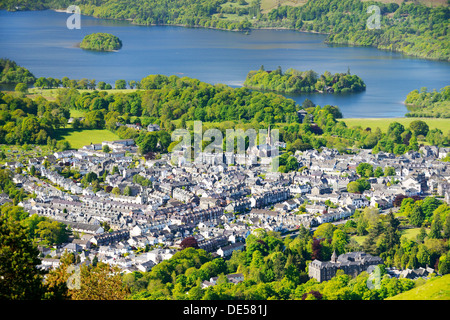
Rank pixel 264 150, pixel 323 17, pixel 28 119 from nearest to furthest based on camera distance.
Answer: pixel 264 150, pixel 28 119, pixel 323 17

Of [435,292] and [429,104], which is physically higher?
[435,292]

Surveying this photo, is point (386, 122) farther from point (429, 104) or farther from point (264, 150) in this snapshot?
point (264, 150)

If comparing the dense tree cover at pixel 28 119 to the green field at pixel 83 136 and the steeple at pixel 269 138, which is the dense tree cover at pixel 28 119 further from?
the steeple at pixel 269 138

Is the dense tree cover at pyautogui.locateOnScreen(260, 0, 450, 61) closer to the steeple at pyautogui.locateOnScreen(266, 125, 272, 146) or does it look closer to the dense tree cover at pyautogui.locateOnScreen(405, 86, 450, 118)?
the dense tree cover at pyautogui.locateOnScreen(405, 86, 450, 118)

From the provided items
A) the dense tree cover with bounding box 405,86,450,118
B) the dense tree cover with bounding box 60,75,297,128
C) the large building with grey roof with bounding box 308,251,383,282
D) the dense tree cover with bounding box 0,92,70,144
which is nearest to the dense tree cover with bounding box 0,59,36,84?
the dense tree cover with bounding box 60,75,297,128

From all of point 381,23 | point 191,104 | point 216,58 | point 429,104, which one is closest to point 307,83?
point 429,104
